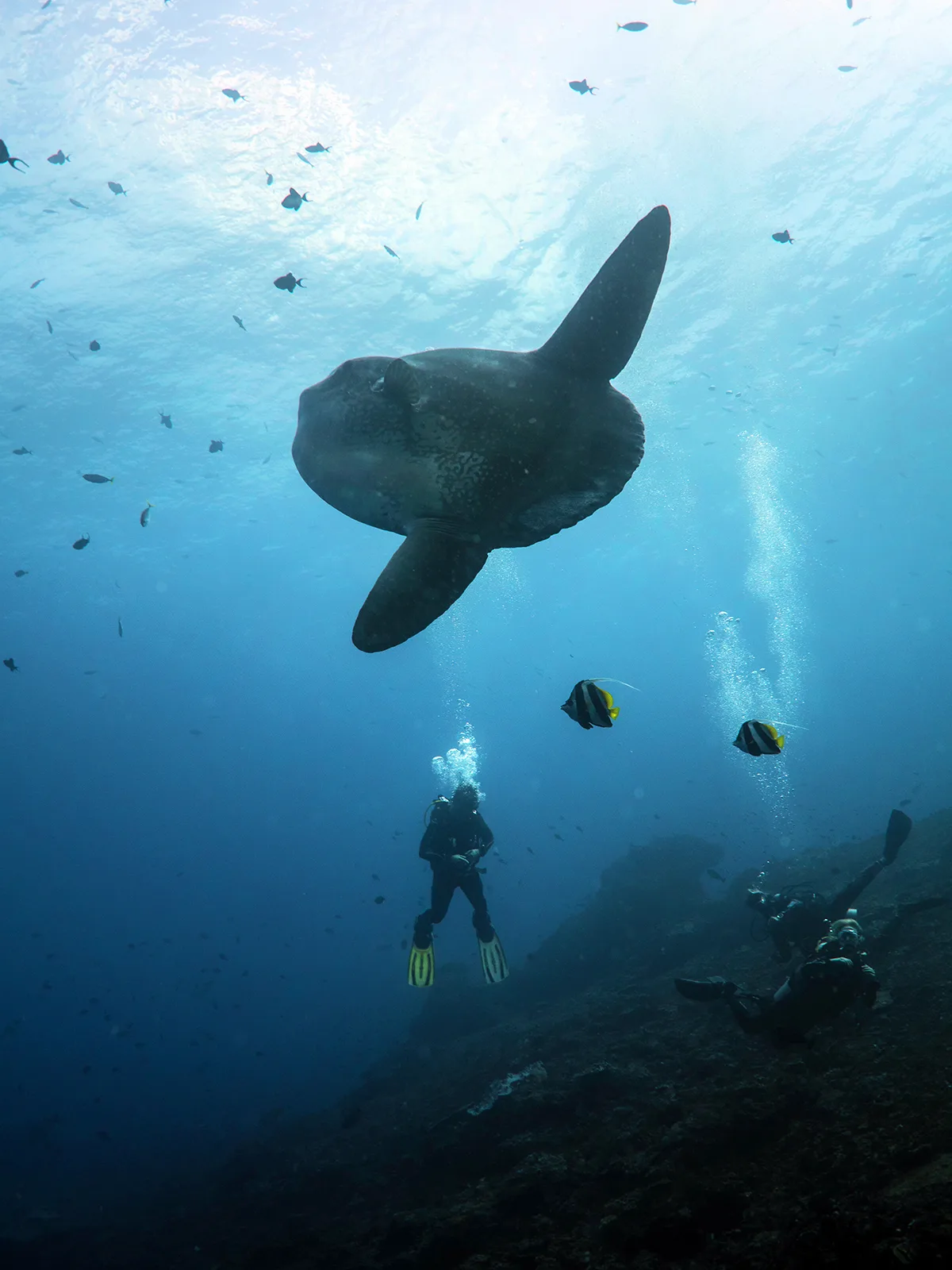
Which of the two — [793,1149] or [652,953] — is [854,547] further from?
[793,1149]

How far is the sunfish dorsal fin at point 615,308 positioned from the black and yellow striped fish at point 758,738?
3860mm

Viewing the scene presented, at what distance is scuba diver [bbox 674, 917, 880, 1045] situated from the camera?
5863 millimetres

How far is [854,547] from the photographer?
85.2 m

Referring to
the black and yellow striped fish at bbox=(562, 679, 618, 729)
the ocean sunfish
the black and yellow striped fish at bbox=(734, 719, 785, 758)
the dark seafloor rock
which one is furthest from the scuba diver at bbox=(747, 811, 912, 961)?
the ocean sunfish

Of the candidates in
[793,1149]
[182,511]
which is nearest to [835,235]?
[793,1149]

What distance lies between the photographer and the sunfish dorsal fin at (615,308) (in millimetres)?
3512

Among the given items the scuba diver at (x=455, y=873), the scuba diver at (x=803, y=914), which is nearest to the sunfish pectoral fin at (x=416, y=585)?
the scuba diver at (x=803, y=914)

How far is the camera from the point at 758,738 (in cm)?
602

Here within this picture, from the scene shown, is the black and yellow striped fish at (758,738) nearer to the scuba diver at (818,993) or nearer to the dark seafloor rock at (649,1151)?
the scuba diver at (818,993)

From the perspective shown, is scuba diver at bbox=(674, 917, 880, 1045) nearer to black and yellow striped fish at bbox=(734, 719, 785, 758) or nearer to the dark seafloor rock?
the dark seafloor rock

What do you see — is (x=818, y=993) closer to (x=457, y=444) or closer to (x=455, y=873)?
(x=457, y=444)

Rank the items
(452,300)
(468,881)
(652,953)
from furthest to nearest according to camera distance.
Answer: (452,300), (652,953), (468,881)

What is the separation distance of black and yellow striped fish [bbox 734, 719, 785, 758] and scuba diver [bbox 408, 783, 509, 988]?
6.97 meters

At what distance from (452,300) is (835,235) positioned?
1475 cm
